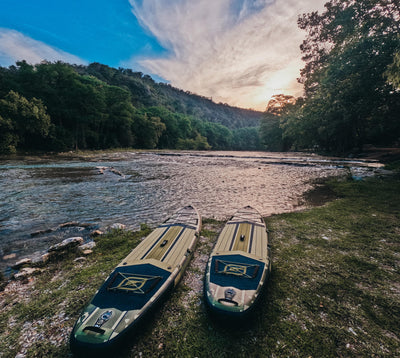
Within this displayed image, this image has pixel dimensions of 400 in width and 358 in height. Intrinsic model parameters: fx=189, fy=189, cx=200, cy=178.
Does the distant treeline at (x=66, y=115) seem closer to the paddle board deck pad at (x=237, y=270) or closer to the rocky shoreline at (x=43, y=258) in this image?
the rocky shoreline at (x=43, y=258)

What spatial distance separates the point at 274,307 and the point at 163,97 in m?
152

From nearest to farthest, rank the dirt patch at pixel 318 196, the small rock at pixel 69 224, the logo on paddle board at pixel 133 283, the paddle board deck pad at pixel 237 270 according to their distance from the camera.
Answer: the paddle board deck pad at pixel 237 270
the logo on paddle board at pixel 133 283
the small rock at pixel 69 224
the dirt patch at pixel 318 196

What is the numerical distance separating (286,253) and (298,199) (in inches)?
195

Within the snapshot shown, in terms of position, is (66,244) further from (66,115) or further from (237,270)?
(66,115)

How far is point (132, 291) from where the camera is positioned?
8.25 feet

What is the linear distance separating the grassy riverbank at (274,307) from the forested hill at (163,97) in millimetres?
108002

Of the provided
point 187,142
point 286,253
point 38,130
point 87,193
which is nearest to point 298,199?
point 286,253

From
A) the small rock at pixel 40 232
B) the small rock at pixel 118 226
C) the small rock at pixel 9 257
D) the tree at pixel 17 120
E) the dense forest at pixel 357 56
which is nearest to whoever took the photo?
the small rock at pixel 9 257

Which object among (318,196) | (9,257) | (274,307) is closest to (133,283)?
(274,307)

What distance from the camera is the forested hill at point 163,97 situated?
11181cm

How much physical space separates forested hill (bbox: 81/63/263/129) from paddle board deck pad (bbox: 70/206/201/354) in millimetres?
108722

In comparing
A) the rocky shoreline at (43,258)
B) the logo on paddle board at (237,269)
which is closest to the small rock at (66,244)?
the rocky shoreline at (43,258)

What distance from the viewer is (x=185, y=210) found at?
5.81 metres

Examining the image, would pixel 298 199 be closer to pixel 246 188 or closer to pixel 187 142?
pixel 246 188
